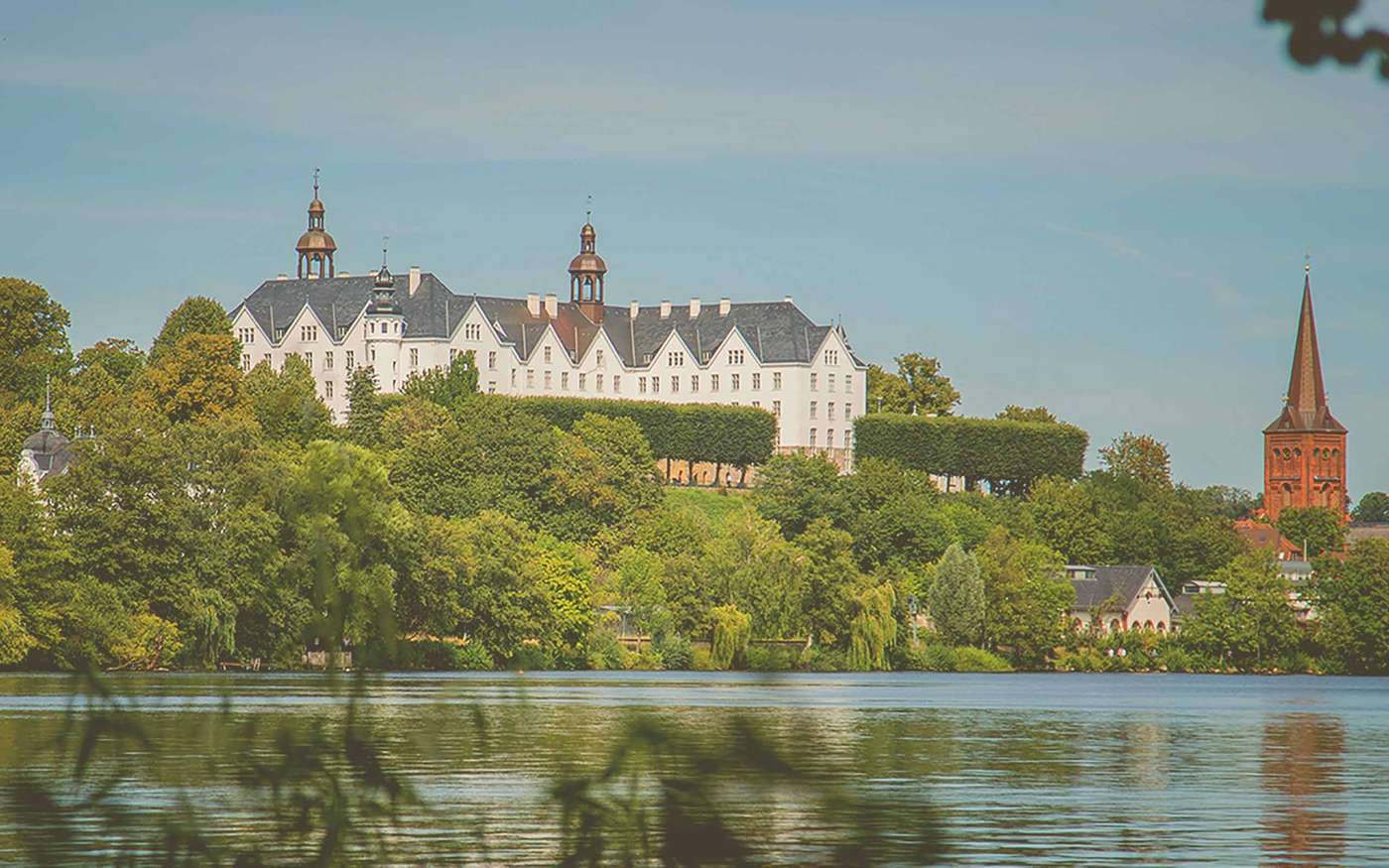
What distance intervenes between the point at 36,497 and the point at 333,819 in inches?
2432

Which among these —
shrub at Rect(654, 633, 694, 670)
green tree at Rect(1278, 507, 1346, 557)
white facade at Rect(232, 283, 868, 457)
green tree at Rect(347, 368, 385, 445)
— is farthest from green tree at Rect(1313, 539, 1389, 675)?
green tree at Rect(1278, 507, 1346, 557)

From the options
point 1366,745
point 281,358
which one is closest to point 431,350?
point 281,358

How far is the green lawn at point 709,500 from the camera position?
11469 cm

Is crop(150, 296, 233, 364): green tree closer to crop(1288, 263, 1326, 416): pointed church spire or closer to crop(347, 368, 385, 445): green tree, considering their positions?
crop(347, 368, 385, 445): green tree

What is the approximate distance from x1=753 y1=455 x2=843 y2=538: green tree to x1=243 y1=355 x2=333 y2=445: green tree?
63.3 feet

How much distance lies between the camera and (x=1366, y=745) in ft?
143

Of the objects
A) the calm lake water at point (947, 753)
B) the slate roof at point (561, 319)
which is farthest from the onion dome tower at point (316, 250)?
the calm lake water at point (947, 753)

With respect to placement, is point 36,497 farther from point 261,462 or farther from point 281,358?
point 281,358

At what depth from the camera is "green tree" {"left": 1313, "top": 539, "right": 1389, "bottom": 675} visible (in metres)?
95.9

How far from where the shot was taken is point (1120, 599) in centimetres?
10375

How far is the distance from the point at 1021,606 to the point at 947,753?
5594 cm

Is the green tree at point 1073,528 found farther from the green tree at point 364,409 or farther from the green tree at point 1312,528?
the green tree at point 1312,528

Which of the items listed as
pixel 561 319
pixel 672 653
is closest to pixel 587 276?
pixel 561 319

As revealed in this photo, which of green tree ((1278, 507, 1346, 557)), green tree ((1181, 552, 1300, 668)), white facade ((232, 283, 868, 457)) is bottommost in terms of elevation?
green tree ((1181, 552, 1300, 668))
